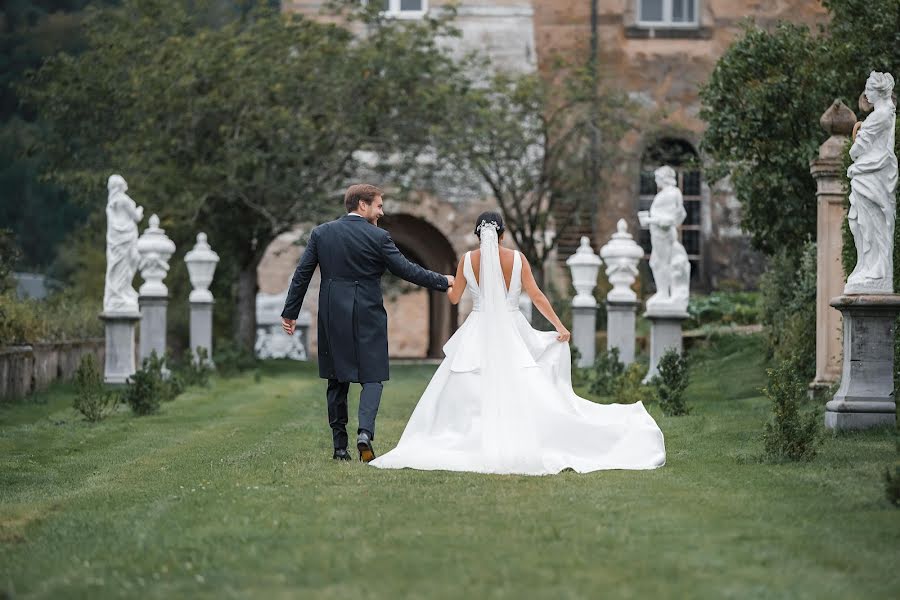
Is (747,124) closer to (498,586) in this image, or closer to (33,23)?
(498,586)

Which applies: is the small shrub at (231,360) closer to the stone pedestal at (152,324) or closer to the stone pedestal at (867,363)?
the stone pedestal at (152,324)

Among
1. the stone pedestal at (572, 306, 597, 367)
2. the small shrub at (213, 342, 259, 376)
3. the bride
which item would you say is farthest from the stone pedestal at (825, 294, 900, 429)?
the small shrub at (213, 342, 259, 376)

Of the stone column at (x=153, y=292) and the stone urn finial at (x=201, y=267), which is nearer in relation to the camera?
the stone column at (x=153, y=292)

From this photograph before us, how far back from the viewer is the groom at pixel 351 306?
9.80m

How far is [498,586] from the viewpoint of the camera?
5312mm

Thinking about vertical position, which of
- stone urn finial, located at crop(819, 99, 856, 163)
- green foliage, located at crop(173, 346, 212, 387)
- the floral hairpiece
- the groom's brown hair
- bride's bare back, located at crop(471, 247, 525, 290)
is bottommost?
green foliage, located at crop(173, 346, 212, 387)

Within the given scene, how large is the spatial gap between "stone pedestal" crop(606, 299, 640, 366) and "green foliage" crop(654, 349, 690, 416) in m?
6.38

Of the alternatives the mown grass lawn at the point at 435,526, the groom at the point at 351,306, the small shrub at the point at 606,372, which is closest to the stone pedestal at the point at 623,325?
the small shrub at the point at 606,372

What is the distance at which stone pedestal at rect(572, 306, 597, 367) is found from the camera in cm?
2294

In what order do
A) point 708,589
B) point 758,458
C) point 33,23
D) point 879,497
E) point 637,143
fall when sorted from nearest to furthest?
point 708,589
point 879,497
point 758,458
point 637,143
point 33,23

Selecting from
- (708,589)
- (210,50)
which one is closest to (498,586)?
(708,589)

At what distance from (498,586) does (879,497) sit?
290cm

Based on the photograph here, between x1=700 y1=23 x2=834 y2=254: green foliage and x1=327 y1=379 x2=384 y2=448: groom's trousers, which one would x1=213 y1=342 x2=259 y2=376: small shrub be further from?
x1=327 y1=379 x2=384 y2=448: groom's trousers

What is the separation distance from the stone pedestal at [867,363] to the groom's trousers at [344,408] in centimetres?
353
